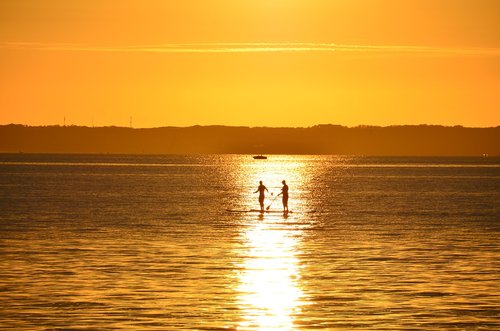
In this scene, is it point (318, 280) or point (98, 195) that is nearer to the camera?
point (318, 280)

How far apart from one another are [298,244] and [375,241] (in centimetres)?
365

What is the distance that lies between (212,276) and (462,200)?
64.0 metres

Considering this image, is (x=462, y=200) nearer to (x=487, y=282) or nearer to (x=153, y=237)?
(x=153, y=237)

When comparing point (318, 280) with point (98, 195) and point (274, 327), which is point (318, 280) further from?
point (98, 195)

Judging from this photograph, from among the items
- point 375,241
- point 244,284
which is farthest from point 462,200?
point 244,284

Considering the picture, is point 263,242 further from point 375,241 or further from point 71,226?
point 71,226

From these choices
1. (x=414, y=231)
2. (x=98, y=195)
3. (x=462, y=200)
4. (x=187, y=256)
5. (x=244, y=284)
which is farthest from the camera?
(x=98, y=195)

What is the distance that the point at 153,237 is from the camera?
47906mm

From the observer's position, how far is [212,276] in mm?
33094

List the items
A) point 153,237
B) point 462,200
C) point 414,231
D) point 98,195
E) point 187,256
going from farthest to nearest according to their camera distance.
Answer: point 98,195, point 462,200, point 414,231, point 153,237, point 187,256

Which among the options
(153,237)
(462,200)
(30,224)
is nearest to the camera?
(153,237)

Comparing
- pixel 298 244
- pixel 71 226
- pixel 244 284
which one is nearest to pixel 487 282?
pixel 244 284

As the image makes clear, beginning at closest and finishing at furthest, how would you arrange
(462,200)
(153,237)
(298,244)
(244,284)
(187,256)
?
(244,284), (187,256), (298,244), (153,237), (462,200)

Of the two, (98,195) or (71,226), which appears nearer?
(71,226)
